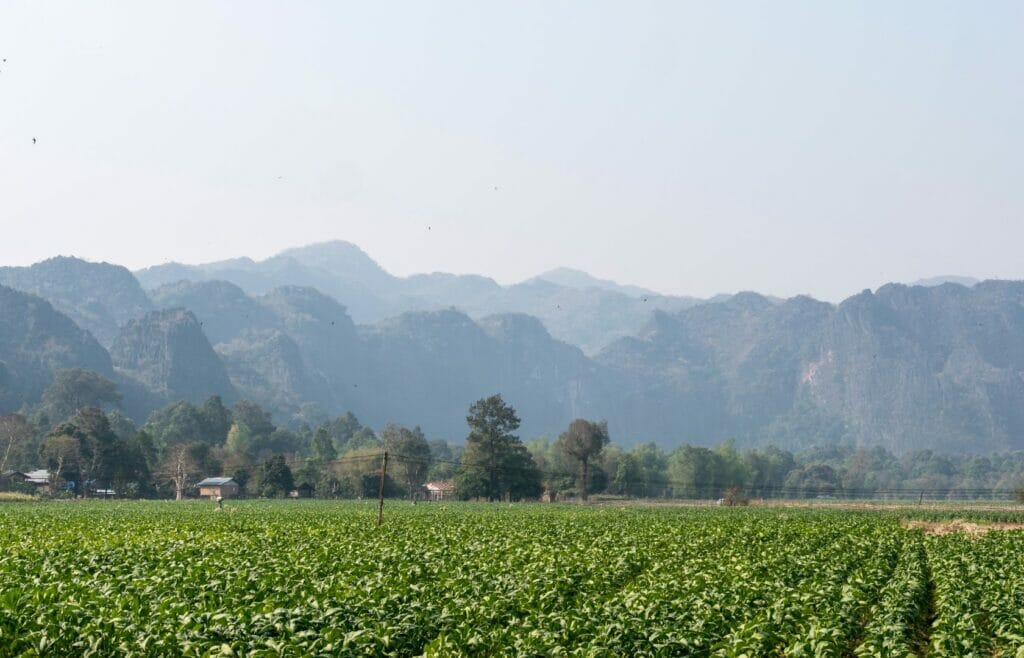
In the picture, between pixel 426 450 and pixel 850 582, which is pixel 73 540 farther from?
pixel 426 450

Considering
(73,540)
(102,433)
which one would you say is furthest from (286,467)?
(73,540)

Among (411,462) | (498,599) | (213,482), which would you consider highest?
(411,462)

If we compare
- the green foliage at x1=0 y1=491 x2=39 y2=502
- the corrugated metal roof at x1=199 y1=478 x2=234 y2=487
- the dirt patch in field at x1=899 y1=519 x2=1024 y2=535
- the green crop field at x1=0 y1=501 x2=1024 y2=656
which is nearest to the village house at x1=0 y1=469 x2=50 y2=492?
the green foliage at x1=0 y1=491 x2=39 y2=502

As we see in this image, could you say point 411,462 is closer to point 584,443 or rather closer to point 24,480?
point 584,443

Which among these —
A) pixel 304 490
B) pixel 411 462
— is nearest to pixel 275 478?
pixel 304 490

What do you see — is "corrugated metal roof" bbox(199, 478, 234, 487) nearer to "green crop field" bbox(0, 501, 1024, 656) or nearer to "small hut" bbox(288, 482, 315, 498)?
"small hut" bbox(288, 482, 315, 498)

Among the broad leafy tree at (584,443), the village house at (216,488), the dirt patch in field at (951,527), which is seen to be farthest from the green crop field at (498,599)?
the village house at (216,488)

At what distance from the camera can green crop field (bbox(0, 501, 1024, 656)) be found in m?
19.0

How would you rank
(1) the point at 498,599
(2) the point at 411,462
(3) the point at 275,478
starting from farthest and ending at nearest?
(2) the point at 411,462
(3) the point at 275,478
(1) the point at 498,599

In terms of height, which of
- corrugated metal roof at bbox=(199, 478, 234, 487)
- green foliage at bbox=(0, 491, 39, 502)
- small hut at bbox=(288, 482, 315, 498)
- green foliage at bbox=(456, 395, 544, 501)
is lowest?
green foliage at bbox=(0, 491, 39, 502)

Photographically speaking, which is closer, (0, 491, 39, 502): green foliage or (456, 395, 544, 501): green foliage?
(0, 491, 39, 502): green foliage

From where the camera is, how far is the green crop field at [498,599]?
19.0 meters

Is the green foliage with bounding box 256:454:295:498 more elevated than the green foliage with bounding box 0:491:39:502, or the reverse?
the green foliage with bounding box 256:454:295:498

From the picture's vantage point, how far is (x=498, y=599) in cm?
2395
